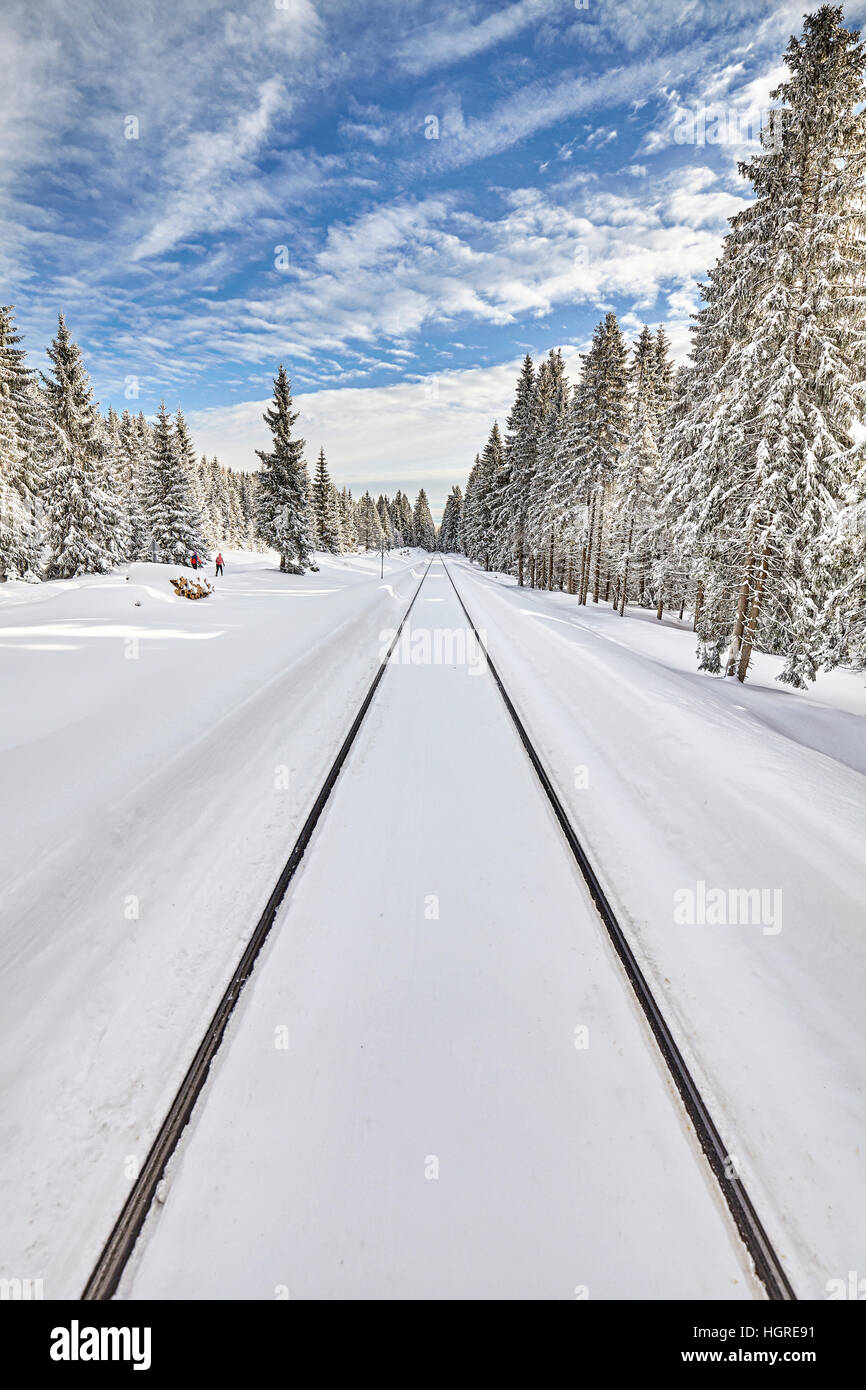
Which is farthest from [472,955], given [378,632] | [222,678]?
[378,632]

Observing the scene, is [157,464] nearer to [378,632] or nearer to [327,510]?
[327,510]

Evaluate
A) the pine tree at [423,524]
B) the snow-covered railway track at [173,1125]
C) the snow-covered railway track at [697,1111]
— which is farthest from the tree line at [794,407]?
the pine tree at [423,524]

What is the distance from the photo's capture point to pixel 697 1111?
2.56m

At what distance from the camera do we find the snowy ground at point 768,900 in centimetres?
241

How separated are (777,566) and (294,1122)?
14.4m

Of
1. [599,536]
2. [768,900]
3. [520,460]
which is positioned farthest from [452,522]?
[768,900]

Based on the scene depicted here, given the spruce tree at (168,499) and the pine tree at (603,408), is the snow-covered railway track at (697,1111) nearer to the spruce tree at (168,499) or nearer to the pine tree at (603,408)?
the pine tree at (603,408)

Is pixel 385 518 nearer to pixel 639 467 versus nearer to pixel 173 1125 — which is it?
pixel 639 467

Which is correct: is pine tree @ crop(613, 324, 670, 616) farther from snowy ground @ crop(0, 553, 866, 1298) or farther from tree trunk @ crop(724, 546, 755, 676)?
snowy ground @ crop(0, 553, 866, 1298)

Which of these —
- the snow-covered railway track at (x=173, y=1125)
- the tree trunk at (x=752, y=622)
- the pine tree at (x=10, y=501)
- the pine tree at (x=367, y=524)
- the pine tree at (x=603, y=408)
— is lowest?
the snow-covered railway track at (x=173, y=1125)

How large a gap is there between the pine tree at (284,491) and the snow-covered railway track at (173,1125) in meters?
35.8

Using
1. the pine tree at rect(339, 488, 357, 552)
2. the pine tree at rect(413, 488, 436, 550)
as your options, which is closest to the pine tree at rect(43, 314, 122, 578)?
the pine tree at rect(339, 488, 357, 552)

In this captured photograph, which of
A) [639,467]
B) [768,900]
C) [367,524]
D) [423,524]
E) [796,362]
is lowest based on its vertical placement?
[768,900]

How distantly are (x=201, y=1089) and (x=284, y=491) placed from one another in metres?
38.3
